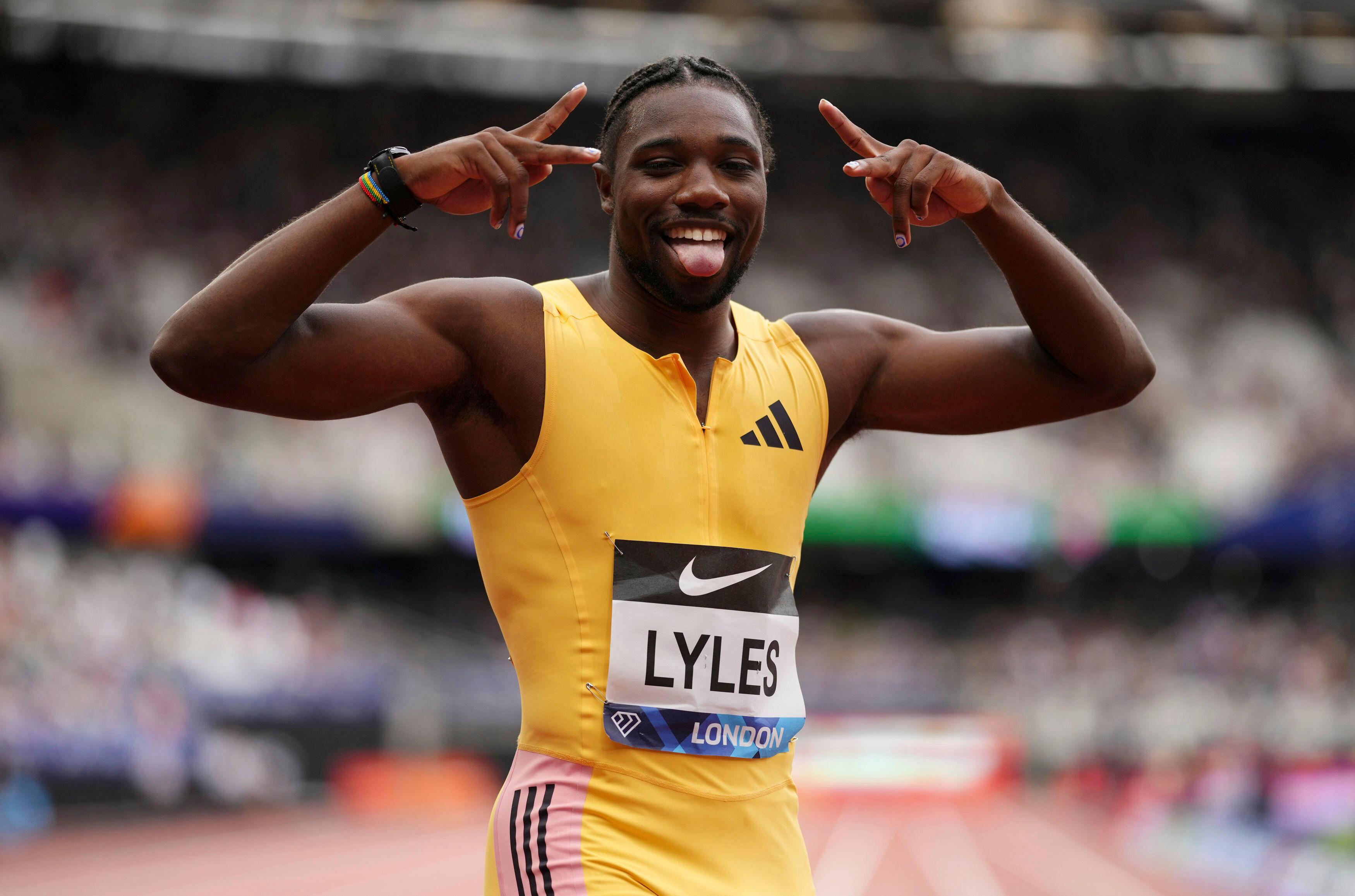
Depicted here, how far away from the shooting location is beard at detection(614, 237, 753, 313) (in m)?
2.17

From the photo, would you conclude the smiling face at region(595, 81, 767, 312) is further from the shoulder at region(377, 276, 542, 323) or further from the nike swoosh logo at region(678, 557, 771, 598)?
the nike swoosh logo at region(678, 557, 771, 598)

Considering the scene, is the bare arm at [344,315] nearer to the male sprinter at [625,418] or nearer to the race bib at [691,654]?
the male sprinter at [625,418]

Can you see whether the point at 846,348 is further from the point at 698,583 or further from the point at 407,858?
the point at 407,858

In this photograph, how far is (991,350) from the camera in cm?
245

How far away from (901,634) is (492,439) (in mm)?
20591

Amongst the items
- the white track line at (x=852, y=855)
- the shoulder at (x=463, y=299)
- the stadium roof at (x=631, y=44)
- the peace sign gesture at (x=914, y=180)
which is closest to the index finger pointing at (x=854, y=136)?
A: the peace sign gesture at (x=914, y=180)

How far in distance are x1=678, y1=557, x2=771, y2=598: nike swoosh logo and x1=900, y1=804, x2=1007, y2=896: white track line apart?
7.99 meters

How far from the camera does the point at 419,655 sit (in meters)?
16.5

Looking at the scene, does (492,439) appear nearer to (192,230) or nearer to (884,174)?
(884,174)

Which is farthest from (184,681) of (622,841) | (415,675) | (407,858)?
(622,841)

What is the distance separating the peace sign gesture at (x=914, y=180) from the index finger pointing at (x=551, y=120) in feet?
1.36

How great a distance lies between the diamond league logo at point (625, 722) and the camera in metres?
2.02

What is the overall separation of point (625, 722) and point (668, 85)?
1056 millimetres

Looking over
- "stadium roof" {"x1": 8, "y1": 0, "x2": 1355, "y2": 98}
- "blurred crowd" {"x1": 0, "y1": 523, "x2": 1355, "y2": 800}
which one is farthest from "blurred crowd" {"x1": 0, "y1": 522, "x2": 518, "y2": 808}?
"stadium roof" {"x1": 8, "y1": 0, "x2": 1355, "y2": 98}
